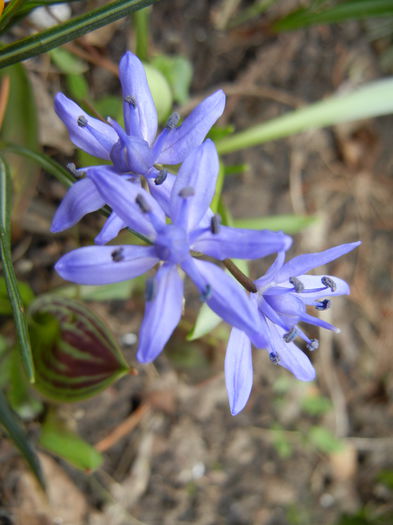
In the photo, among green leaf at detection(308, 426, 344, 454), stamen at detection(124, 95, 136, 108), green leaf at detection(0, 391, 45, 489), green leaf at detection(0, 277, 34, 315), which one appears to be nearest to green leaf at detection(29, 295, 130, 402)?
green leaf at detection(0, 277, 34, 315)

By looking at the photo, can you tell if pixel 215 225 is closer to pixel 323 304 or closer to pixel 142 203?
pixel 142 203

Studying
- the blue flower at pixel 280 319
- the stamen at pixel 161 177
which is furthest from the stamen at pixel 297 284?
the stamen at pixel 161 177

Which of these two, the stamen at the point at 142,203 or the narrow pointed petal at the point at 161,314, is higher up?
the stamen at the point at 142,203

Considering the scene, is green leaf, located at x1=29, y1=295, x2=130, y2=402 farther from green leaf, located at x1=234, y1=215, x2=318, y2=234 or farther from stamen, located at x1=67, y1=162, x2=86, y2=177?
green leaf, located at x1=234, y1=215, x2=318, y2=234

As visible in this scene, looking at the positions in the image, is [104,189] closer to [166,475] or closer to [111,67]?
[111,67]

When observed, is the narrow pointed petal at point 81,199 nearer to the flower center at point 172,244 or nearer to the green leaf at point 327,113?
the flower center at point 172,244

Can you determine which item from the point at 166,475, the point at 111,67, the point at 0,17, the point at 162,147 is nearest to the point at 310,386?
the point at 166,475
